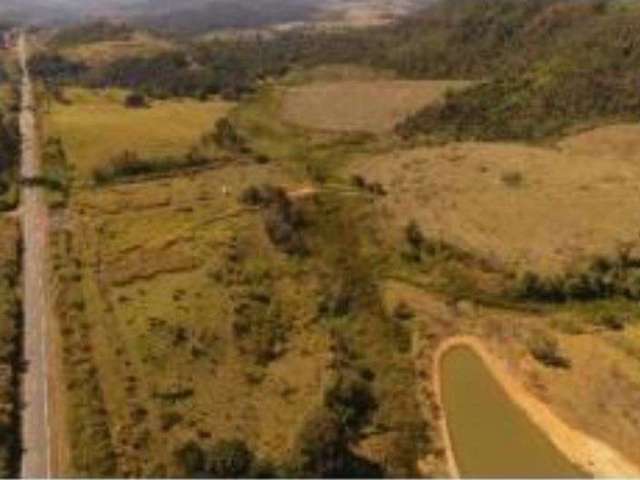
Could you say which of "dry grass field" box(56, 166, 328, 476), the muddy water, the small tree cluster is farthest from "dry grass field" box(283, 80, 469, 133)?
the muddy water

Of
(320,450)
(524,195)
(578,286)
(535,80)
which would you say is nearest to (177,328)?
(320,450)

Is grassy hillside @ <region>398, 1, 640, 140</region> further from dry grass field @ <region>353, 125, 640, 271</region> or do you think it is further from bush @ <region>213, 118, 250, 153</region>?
bush @ <region>213, 118, 250, 153</region>

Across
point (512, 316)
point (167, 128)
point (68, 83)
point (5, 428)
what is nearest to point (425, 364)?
point (512, 316)

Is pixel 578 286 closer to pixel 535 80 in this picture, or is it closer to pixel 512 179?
pixel 512 179

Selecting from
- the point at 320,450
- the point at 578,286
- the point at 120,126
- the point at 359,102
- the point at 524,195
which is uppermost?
the point at 359,102

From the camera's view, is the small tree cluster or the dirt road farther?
the small tree cluster

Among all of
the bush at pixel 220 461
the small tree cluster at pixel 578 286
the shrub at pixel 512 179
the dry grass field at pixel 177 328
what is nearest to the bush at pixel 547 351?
the small tree cluster at pixel 578 286
